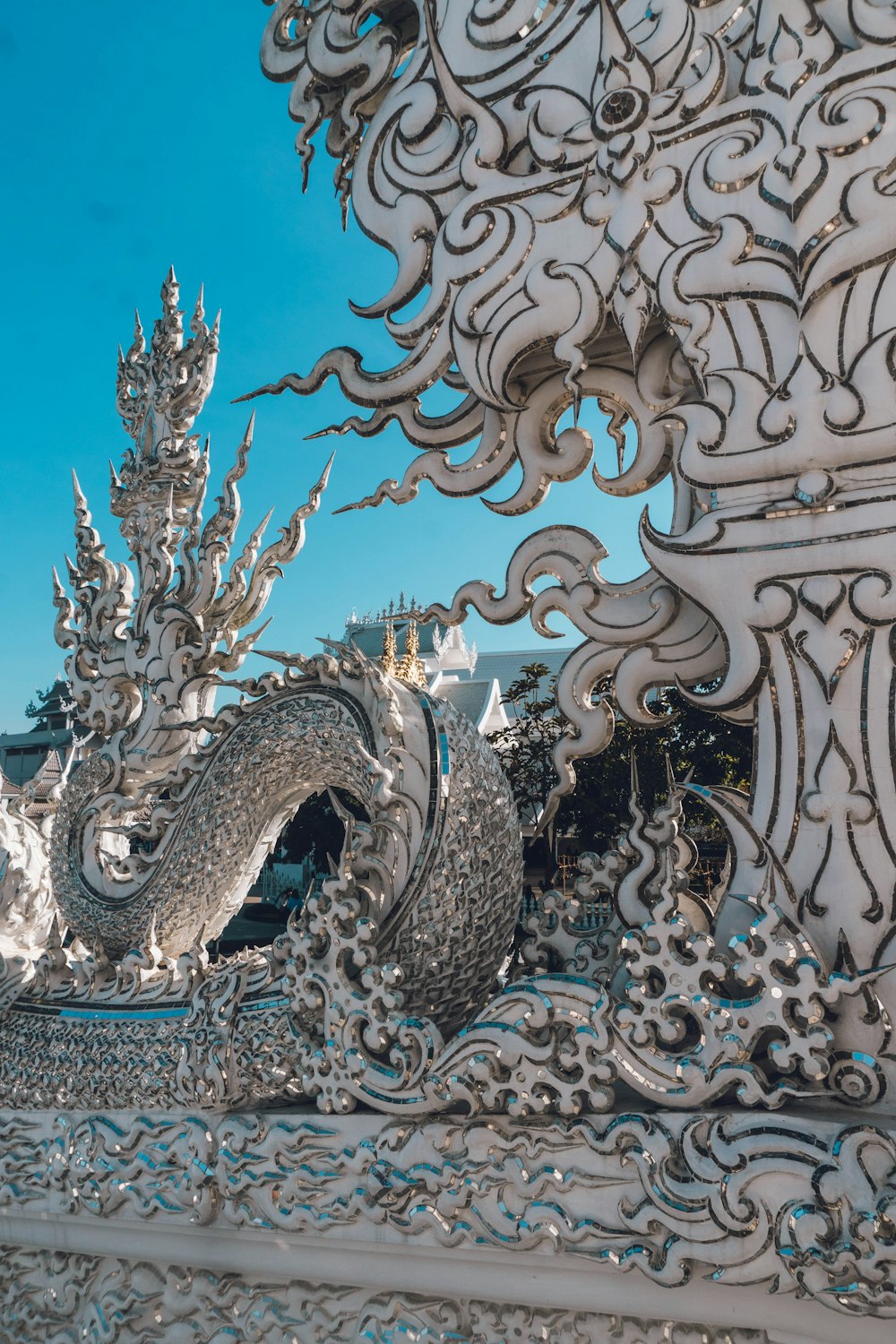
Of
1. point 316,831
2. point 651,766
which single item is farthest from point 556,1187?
point 316,831

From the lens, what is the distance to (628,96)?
2.18 metres

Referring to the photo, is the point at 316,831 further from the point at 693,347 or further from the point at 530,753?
the point at 693,347

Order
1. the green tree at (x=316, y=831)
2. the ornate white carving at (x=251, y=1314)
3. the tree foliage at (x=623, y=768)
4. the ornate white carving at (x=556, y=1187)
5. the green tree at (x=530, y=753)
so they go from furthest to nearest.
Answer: the green tree at (x=316, y=831)
the green tree at (x=530, y=753)
the tree foliage at (x=623, y=768)
the ornate white carving at (x=251, y=1314)
the ornate white carving at (x=556, y=1187)

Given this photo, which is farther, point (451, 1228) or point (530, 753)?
point (530, 753)

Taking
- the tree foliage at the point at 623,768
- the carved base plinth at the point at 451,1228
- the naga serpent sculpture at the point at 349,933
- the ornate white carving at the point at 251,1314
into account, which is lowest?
the ornate white carving at the point at 251,1314

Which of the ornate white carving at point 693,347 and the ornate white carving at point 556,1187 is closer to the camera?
the ornate white carving at point 556,1187

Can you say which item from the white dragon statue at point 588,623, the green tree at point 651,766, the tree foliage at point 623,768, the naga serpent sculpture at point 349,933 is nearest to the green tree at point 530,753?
the tree foliage at point 623,768

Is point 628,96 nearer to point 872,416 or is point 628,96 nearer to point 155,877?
point 872,416

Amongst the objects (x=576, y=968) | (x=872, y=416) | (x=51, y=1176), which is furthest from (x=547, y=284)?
(x=51, y=1176)

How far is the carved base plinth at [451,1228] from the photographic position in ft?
5.19

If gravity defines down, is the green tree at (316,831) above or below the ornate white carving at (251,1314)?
above

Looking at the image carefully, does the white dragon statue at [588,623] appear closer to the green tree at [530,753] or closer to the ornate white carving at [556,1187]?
the ornate white carving at [556,1187]

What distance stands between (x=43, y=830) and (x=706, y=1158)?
3.58 metres

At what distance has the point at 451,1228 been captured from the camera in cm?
187
